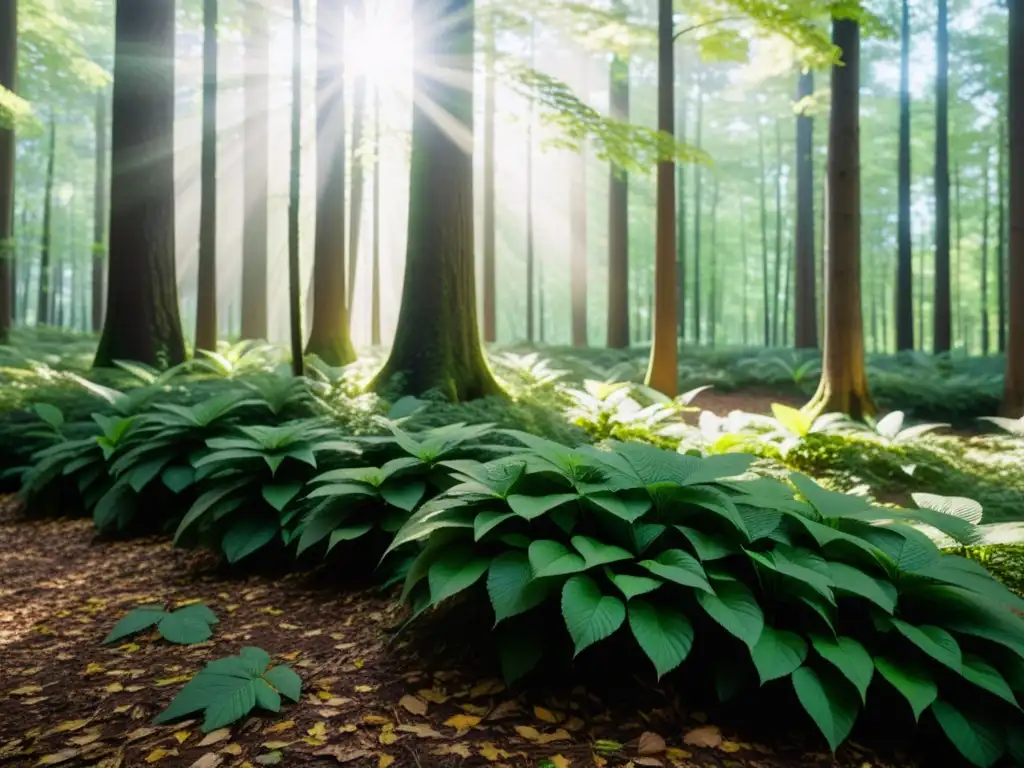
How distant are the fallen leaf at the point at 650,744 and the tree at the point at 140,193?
825 centimetres

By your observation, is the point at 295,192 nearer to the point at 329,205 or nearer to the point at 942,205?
the point at 329,205

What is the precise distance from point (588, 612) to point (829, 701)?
838 mm

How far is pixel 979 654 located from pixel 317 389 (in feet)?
18.0

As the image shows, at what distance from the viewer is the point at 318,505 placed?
3.81 m

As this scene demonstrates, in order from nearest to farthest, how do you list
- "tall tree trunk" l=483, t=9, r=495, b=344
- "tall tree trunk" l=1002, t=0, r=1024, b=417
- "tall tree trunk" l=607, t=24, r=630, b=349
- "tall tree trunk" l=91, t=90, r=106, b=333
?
1. "tall tree trunk" l=1002, t=0, r=1024, b=417
2. "tall tree trunk" l=607, t=24, r=630, b=349
3. "tall tree trunk" l=483, t=9, r=495, b=344
4. "tall tree trunk" l=91, t=90, r=106, b=333

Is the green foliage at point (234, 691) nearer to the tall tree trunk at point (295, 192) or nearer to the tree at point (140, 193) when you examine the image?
the tall tree trunk at point (295, 192)

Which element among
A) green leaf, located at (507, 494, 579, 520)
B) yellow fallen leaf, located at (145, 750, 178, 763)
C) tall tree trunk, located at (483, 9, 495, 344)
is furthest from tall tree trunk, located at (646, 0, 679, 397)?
tall tree trunk, located at (483, 9, 495, 344)

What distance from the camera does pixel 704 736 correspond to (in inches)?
89.4

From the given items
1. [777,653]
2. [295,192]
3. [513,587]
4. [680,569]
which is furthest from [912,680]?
[295,192]

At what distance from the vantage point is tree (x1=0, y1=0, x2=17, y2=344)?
1204 cm

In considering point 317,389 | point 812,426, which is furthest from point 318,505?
point 812,426

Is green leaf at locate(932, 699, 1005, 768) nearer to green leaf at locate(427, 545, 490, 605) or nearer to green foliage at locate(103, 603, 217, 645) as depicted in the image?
green leaf at locate(427, 545, 490, 605)

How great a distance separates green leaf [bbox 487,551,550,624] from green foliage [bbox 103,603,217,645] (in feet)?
4.93

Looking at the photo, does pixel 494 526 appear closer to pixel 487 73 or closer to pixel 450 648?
pixel 450 648
